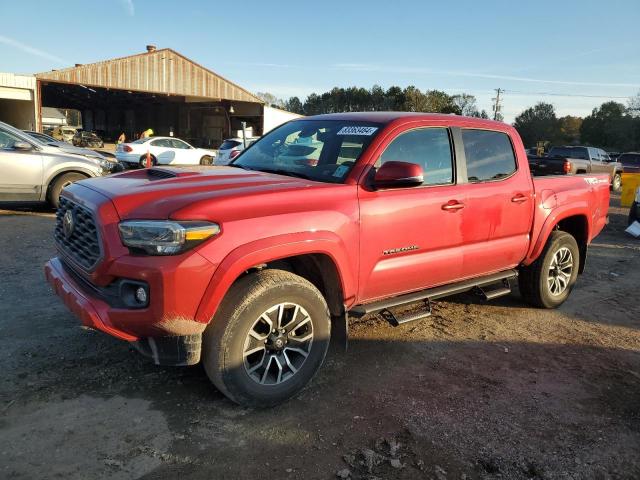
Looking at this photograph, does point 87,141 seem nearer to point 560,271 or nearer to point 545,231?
point 560,271

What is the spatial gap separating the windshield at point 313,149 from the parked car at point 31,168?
6203mm

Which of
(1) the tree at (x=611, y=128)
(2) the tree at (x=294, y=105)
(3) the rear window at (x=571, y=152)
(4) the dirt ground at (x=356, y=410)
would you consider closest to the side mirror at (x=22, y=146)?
(4) the dirt ground at (x=356, y=410)

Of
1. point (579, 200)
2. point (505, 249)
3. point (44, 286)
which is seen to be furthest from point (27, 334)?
point (579, 200)

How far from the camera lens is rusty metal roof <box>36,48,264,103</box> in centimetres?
2941

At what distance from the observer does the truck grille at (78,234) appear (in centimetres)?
301

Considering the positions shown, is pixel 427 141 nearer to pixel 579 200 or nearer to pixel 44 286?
pixel 579 200

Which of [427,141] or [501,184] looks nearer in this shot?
[427,141]

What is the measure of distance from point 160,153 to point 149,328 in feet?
67.4

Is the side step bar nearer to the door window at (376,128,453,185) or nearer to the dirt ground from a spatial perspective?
the dirt ground

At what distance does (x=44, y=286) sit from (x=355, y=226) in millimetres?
3715

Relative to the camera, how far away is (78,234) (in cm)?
324

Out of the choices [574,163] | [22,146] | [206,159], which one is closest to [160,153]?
[206,159]

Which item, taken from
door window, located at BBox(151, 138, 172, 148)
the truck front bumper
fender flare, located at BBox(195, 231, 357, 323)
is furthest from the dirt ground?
door window, located at BBox(151, 138, 172, 148)

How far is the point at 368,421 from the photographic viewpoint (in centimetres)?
314
